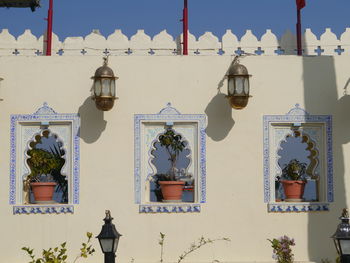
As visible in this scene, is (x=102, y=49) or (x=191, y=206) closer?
(x=191, y=206)

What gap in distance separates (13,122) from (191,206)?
7.57 ft

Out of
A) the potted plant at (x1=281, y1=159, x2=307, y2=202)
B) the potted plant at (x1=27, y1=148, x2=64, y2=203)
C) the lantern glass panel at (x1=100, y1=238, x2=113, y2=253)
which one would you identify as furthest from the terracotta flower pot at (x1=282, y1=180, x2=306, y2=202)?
the lantern glass panel at (x1=100, y1=238, x2=113, y2=253)

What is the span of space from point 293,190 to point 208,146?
3.90 feet

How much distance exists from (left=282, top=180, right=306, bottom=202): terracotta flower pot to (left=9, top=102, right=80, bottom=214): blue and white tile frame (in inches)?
98.8

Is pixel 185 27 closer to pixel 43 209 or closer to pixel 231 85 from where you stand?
pixel 231 85

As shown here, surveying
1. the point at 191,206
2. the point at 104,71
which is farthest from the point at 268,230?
the point at 104,71

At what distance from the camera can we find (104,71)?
7879 millimetres

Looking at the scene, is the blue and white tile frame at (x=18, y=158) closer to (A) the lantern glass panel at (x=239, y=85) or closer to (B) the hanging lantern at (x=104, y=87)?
(B) the hanging lantern at (x=104, y=87)

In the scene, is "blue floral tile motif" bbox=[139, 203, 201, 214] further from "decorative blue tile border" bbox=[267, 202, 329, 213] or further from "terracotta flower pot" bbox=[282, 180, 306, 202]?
"terracotta flower pot" bbox=[282, 180, 306, 202]

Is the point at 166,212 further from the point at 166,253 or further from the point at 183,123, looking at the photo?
the point at 183,123

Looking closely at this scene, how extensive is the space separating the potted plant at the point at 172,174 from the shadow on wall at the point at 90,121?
805 mm

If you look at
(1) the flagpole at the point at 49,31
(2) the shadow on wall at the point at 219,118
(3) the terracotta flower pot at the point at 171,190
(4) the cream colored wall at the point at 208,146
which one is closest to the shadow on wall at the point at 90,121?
(4) the cream colored wall at the point at 208,146

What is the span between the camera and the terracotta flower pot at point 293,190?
8383 mm

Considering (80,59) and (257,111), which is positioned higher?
(80,59)
